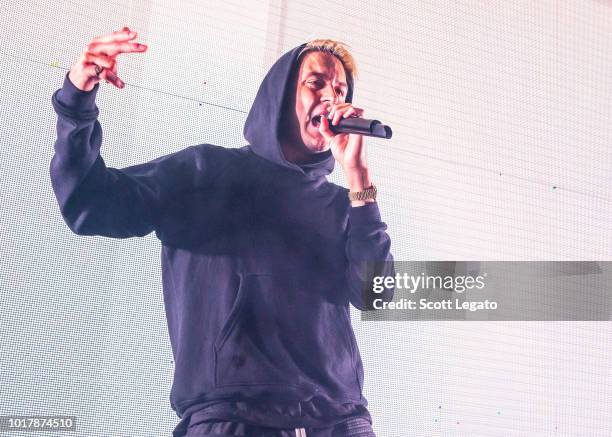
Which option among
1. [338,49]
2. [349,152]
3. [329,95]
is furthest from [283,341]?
[338,49]

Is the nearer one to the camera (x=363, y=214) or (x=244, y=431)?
(x=244, y=431)

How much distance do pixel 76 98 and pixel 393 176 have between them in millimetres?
685

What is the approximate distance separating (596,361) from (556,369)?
0.39 ft

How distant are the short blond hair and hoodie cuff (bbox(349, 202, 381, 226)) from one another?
0.31m

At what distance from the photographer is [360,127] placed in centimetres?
140

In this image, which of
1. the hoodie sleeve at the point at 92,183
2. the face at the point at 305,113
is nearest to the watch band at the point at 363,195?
the face at the point at 305,113

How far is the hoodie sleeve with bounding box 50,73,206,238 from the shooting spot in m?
1.26

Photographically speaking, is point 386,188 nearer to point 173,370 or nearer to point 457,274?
point 457,274

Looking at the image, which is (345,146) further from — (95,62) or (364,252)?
(95,62)

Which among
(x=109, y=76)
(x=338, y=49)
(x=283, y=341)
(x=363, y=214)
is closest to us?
(x=109, y=76)

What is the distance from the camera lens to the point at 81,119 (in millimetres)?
1261

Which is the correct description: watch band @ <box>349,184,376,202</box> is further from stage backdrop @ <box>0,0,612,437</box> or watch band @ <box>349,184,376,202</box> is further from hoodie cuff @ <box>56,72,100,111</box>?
hoodie cuff @ <box>56,72,100,111</box>

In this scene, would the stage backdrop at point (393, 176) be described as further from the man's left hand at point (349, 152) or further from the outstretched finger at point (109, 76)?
→ the outstretched finger at point (109, 76)

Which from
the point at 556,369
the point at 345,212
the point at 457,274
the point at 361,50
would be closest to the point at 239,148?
the point at 345,212
